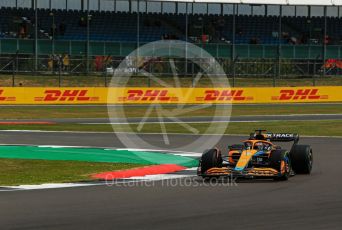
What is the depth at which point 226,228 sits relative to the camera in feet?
36.3

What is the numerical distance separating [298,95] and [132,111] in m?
14.0

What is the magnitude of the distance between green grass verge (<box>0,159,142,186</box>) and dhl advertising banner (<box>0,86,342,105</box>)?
2925 cm

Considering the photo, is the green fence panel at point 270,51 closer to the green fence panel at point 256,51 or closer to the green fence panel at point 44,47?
the green fence panel at point 256,51

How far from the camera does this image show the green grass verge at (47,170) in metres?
17.0

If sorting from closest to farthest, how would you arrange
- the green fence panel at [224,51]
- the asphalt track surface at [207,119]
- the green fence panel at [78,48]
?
1. the asphalt track surface at [207,119]
2. the green fence panel at [78,48]
3. the green fence panel at [224,51]

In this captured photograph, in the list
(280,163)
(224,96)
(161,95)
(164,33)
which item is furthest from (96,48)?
Result: (280,163)

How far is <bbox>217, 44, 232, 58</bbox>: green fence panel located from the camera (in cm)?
6894

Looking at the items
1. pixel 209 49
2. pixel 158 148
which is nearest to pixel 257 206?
pixel 158 148

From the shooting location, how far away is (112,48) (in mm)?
66000

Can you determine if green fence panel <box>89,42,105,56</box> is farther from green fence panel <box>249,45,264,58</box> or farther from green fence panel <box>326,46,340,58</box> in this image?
green fence panel <box>326,46,340,58</box>

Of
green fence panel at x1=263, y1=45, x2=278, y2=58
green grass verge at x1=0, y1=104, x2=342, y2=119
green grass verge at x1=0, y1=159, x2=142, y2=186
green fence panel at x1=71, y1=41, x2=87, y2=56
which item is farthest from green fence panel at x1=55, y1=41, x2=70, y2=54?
green grass verge at x1=0, y1=159, x2=142, y2=186

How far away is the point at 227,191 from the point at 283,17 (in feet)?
214

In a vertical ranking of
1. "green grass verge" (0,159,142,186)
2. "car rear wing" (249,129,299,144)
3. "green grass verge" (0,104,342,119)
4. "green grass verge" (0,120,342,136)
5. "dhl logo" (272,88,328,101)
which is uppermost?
"car rear wing" (249,129,299,144)

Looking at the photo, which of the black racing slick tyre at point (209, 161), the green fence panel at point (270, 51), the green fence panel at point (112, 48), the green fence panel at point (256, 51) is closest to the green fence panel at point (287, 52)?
the green fence panel at point (270, 51)
